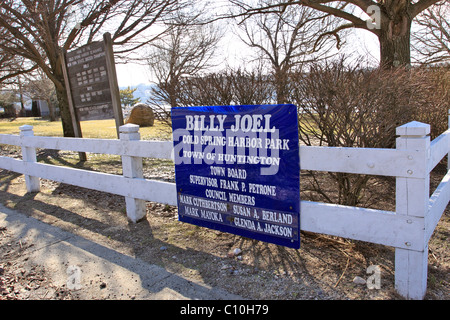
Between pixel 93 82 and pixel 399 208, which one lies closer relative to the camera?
pixel 399 208

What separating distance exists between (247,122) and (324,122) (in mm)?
999

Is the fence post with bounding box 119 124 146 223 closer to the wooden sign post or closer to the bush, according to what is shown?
the bush

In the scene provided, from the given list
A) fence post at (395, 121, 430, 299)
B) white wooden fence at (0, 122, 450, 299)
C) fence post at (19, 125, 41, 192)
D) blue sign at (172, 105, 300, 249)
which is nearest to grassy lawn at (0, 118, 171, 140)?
fence post at (19, 125, 41, 192)

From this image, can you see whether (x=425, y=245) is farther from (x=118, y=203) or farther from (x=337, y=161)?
(x=118, y=203)

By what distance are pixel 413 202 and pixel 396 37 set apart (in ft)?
24.5

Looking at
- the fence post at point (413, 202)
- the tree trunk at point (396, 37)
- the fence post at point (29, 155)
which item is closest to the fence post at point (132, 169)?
the fence post at point (29, 155)

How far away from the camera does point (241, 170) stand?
345 centimetres

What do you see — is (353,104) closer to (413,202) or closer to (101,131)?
(413,202)

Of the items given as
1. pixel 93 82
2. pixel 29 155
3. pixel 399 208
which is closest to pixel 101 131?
pixel 93 82

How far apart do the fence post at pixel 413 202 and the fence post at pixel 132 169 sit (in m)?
3.17

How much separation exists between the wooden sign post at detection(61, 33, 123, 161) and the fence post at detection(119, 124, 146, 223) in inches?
129

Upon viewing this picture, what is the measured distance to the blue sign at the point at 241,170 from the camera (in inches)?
124

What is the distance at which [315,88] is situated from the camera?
386cm

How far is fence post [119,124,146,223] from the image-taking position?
15.0ft
